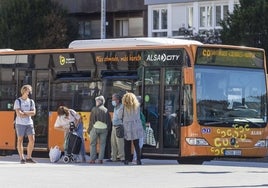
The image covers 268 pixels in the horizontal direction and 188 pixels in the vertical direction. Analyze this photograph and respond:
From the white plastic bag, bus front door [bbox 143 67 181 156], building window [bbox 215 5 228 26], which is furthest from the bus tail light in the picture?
building window [bbox 215 5 228 26]

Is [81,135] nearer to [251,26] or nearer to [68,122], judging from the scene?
[68,122]

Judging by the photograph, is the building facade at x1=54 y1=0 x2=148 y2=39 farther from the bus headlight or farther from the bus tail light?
the bus headlight

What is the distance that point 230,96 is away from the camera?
2025 centimetres

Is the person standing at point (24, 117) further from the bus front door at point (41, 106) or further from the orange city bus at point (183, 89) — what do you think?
the bus front door at point (41, 106)

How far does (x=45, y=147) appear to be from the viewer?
2231 centimetres

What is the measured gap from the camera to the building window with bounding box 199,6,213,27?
39031 millimetres

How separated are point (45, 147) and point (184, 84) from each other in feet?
15.5

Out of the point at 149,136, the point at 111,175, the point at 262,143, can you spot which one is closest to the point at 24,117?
the point at 149,136

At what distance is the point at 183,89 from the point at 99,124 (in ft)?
7.68

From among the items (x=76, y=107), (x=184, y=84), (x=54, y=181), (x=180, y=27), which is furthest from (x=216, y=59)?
(x=180, y=27)

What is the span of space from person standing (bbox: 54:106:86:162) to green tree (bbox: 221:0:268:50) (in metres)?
11.9

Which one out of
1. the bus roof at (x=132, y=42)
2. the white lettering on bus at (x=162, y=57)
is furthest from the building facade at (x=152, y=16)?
the white lettering on bus at (x=162, y=57)

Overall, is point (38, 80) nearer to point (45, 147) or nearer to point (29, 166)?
point (45, 147)

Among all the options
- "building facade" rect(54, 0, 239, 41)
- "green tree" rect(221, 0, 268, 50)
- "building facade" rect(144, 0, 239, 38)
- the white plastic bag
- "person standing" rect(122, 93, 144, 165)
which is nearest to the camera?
"person standing" rect(122, 93, 144, 165)
